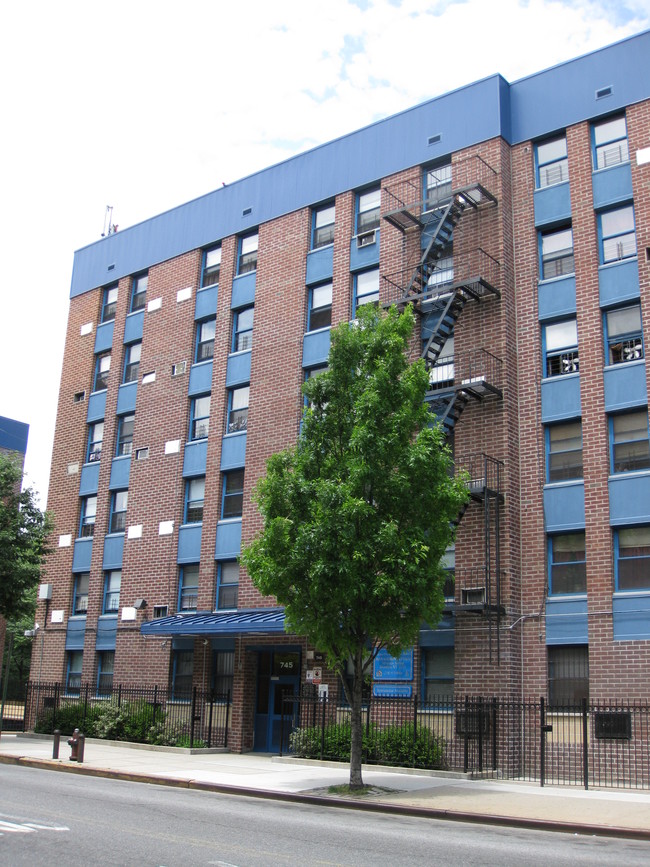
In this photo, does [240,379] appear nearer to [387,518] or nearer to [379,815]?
[387,518]

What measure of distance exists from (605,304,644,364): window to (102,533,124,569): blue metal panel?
17832 mm

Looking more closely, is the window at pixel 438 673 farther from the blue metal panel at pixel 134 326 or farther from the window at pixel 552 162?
the blue metal panel at pixel 134 326

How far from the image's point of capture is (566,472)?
2239 cm

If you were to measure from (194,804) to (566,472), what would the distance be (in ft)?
40.7

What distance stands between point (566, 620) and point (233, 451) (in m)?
12.2

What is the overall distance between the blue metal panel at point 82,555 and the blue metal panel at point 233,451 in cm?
704

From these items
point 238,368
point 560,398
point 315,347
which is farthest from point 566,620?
point 238,368

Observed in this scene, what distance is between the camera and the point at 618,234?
75.6ft

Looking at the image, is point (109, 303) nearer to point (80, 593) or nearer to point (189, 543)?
point (80, 593)

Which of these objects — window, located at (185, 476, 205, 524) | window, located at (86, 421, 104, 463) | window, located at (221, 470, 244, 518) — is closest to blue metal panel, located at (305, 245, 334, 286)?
window, located at (221, 470, 244, 518)

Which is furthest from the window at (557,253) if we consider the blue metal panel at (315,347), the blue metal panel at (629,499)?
the blue metal panel at (315,347)

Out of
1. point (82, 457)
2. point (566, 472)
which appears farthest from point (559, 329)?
point (82, 457)

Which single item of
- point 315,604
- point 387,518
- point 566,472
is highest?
point 566,472

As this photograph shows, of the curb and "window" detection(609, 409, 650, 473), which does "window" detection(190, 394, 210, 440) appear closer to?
the curb
